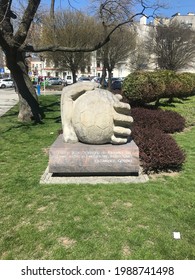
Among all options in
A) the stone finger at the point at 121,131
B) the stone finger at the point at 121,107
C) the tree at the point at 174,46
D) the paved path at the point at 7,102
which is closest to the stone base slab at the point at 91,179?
the stone finger at the point at 121,131

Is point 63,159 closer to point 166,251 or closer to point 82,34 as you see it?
point 166,251

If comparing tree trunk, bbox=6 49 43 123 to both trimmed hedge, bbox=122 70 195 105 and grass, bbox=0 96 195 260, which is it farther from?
grass, bbox=0 96 195 260

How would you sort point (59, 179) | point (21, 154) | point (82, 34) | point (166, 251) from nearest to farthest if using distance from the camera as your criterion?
point (166, 251) → point (59, 179) → point (21, 154) → point (82, 34)

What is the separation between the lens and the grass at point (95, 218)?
3.84 metres

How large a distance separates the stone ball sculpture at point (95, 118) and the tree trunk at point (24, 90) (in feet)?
19.6

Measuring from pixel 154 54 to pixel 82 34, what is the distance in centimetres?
1616

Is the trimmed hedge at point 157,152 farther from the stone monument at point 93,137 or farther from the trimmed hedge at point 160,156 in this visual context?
the stone monument at point 93,137

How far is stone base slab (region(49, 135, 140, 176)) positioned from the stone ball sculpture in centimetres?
37

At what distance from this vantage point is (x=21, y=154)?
8.22m

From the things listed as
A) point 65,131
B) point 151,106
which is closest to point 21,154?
point 65,131

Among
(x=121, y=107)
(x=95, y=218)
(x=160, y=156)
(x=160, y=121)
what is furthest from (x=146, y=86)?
(x=95, y=218)

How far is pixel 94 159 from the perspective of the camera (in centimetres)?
604

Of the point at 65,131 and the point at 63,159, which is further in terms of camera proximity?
the point at 65,131

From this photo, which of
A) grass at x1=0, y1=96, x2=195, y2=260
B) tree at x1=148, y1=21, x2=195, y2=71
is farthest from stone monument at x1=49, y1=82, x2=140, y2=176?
tree at x1=148, y1=21, x2=195, y2=71
